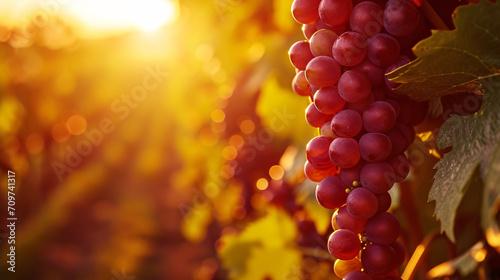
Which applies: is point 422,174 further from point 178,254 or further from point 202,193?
point 178,254

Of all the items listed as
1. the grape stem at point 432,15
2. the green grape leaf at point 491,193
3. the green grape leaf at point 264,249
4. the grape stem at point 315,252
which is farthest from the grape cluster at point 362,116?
the green grape leaf at point 264,249

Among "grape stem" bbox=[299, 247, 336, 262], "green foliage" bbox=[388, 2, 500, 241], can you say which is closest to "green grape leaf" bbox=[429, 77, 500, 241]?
"green foliage" bbox=[388, 2, 500, 241]

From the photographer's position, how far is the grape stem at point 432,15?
1.42 ft

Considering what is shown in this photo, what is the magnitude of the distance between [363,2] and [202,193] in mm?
1616

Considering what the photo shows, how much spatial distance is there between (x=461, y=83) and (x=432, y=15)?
0.23 feet

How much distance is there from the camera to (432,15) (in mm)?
435

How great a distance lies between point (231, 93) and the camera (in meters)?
1.55

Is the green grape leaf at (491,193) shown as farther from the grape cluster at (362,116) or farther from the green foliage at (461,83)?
the grape cluster at (362,116)

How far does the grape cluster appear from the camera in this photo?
1.40ft

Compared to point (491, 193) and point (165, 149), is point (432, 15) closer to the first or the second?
point (491, 193)

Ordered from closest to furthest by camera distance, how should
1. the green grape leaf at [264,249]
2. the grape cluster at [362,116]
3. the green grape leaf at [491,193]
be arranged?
the green grape leaf at [491,193]
the grape cluster at [362,116]
the green grape leaf at [264,249]

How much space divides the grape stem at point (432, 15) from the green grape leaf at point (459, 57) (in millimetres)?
57

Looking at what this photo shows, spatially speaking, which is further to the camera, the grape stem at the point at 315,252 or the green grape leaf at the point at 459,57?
the grape stem at the point at 315,252

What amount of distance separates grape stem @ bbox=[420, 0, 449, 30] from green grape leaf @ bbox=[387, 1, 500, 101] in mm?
57
